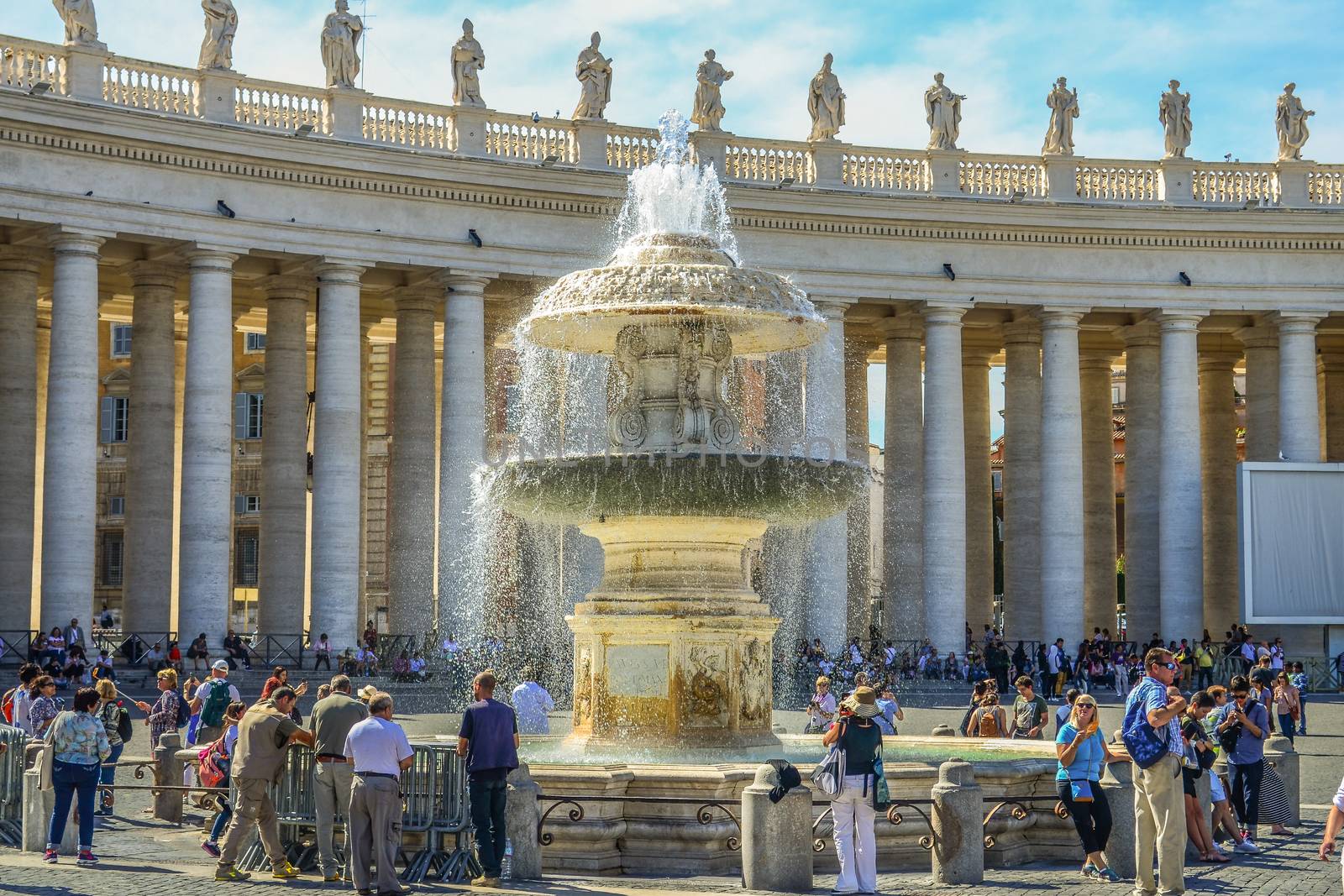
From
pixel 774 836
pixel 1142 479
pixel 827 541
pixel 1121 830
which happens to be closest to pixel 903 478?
pixel 827 541

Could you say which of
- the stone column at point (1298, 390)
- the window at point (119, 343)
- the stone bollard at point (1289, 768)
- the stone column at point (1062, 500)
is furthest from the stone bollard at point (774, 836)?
the window at point (119, 343)

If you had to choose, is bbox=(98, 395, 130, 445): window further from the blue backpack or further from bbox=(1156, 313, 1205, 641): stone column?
the blue backpack

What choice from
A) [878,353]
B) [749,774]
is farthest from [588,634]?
[878,353]

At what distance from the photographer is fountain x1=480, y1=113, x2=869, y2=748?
2416 centimetres

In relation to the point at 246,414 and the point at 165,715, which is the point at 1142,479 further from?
the point at 246,414

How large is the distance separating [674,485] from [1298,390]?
36.4 m

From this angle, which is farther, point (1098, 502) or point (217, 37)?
point (1098, 502)

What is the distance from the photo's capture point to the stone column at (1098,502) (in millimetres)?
62375

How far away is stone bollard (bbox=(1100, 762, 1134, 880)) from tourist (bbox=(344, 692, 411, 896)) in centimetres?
748

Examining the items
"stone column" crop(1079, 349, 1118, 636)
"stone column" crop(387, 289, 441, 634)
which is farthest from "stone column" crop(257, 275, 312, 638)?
"stone column" crop(1079, 349, 1118, 636)

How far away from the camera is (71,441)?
1788 inches

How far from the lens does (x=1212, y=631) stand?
62.2 m

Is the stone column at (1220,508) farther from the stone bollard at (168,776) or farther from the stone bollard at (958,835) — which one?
the stone bollard at (958,835)

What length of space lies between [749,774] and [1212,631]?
4420 cm
